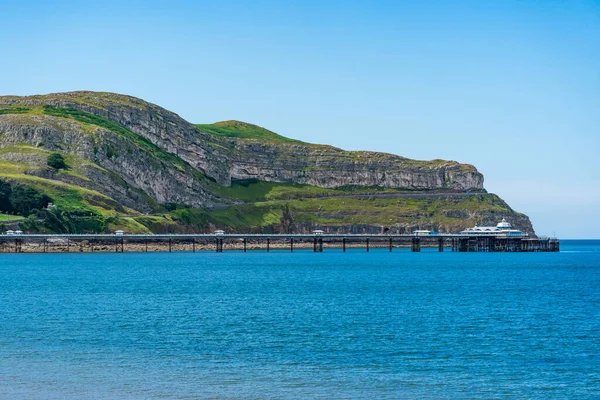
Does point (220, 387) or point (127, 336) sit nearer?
point (220, 387)

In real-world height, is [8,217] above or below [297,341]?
above

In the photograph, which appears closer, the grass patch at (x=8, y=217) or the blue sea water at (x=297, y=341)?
the blue sea water at (x=297, y=341)

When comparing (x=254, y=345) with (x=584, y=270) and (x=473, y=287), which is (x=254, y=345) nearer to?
(x=473, y=287)

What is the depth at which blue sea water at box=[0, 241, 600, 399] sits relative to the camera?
134 ft

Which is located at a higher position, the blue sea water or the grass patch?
the grass patch

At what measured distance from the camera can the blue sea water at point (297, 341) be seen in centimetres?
4088

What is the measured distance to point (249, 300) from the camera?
81.8 m

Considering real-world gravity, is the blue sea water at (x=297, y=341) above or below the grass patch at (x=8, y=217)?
below

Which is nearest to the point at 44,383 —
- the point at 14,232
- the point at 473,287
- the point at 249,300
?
the point at 249,300

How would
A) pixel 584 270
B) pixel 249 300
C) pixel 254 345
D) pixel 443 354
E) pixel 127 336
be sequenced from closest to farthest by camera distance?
pixel 443 354, pixel 254 345, pixel 127 336, pixel 249 300, pixel 584 270

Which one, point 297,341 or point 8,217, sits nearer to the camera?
point 297,341

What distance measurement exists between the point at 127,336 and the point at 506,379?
2470 cm

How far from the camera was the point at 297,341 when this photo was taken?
177ft

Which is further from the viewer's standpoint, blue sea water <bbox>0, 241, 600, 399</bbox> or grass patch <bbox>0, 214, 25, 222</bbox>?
grass patch <bbox>0, 214, 25, 222</bbox>
